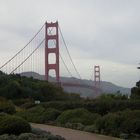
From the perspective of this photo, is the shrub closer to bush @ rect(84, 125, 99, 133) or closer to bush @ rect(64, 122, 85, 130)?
bush @ rect(64, 122, 85, 130)

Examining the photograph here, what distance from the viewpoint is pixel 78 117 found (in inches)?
888

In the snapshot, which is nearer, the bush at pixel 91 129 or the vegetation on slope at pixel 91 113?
the vegetation on slope at pixel 91 113

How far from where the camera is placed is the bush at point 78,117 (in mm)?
21578

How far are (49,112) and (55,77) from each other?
28.5m

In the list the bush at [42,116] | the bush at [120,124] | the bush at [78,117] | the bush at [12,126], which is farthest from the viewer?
the bush at [42,116]

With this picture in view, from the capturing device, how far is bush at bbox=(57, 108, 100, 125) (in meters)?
21.6

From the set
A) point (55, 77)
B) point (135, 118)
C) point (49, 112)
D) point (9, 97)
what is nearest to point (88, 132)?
point (135, 118)

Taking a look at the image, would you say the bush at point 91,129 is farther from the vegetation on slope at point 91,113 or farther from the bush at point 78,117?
the bush at point 78,117

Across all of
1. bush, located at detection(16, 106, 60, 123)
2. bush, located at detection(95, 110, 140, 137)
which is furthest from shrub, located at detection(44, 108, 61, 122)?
bush, located at detection(95, 110, 140, 137)

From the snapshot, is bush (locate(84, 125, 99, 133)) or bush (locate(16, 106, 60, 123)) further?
bush (locate(16, 106, 60, 123))

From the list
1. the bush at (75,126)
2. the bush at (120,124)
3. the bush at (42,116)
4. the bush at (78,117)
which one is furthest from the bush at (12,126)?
the bush at (42,116)

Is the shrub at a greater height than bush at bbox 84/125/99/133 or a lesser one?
greater

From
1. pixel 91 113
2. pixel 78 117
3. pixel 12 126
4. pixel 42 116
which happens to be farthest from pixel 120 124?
pixel 42 116

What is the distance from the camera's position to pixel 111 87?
75438 mm
